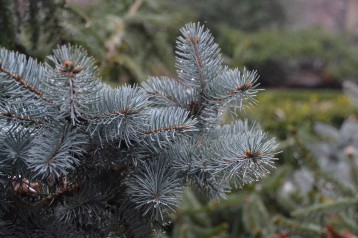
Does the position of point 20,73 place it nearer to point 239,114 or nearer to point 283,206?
point 239,114

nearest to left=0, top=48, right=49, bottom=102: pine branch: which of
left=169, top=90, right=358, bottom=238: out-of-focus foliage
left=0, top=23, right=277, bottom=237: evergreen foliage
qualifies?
left=0, top=23, right=277, bottom=237: evergreen foliage

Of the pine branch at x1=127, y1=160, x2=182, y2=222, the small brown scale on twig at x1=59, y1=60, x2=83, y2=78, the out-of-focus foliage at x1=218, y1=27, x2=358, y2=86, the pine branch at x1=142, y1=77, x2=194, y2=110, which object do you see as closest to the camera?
the small brown scale on twig at x1=59, y1=60, x2=83, y2=78

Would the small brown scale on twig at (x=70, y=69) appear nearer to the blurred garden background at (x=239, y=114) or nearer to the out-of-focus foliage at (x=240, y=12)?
the blurred garden background at (x=239, y=114)

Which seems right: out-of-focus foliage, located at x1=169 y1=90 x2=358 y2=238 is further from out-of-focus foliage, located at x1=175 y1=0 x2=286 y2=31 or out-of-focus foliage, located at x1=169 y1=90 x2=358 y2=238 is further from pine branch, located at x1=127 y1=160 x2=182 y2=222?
out-of-focus foliage, located at x1=175 y1=0 x2=286 y2=31

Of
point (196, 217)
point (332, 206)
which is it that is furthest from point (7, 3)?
point (196, 217)

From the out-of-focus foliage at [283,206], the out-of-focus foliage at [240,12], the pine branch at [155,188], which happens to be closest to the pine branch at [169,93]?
the pine branch at [155,188]

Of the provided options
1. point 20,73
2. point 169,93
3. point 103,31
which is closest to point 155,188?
point 169,93
